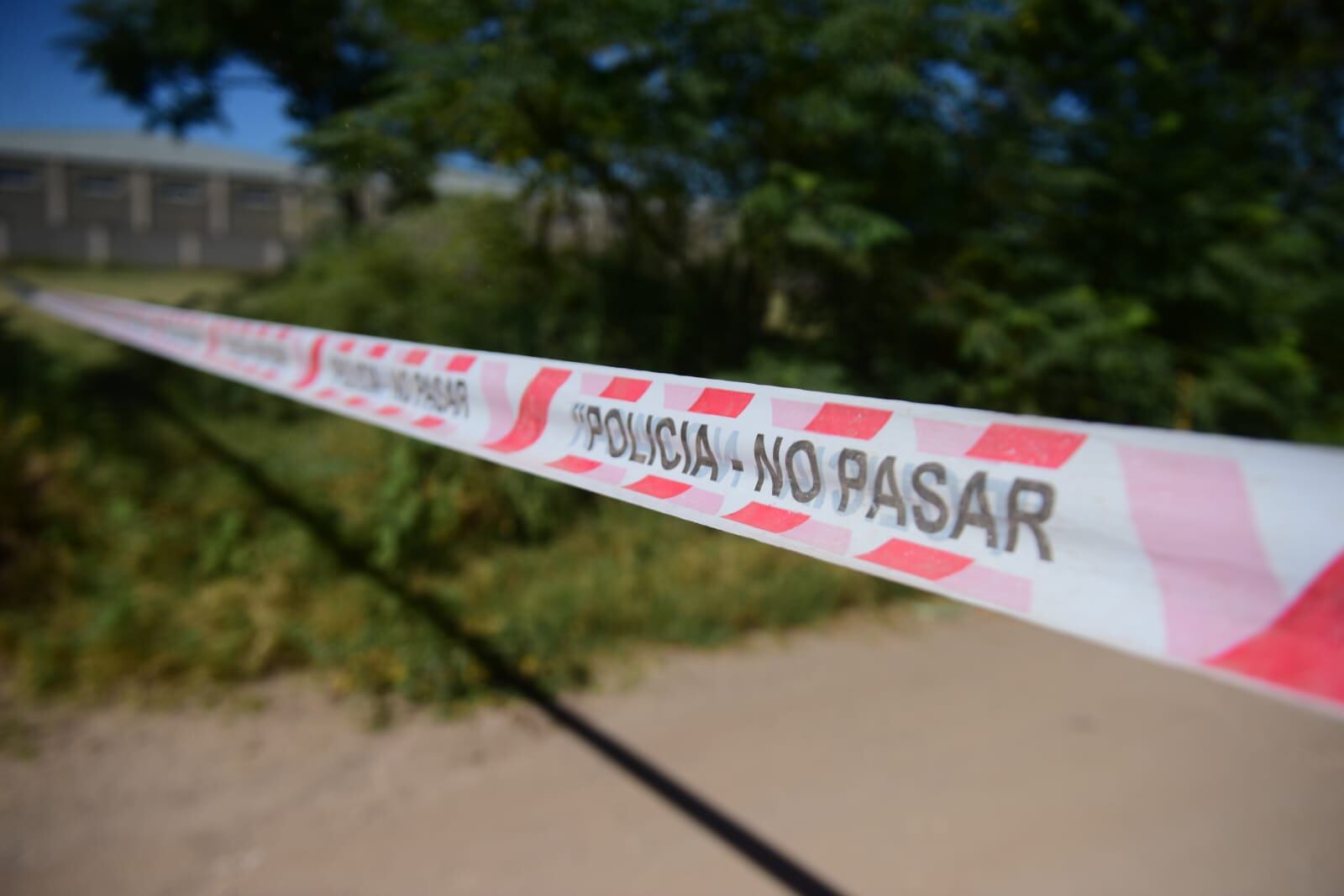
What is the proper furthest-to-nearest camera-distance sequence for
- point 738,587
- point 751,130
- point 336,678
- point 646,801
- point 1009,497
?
point 751,130
point 738,587
point 336,678
point 646,801
point 1009,497

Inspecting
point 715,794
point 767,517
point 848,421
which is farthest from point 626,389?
point 715,794

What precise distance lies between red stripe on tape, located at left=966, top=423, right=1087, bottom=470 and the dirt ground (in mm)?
2397

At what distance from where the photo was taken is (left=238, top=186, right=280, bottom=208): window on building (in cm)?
2054

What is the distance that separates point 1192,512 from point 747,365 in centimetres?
561

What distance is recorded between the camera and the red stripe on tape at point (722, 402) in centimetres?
169

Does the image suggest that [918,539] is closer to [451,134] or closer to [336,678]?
[336,678]

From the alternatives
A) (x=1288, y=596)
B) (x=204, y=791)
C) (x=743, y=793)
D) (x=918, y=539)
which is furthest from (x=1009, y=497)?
(x=204, y=791)

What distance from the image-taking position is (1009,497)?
1246 millimetres

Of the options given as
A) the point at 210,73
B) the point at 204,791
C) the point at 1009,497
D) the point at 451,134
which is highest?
the point at 210,73

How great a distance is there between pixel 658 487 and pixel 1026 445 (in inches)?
33.2

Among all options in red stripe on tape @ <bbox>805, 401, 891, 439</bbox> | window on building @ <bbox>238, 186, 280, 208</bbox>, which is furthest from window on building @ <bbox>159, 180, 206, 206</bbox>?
Result: red stripe on tape @ <bbox>805, 401, 891, 439</bbox>

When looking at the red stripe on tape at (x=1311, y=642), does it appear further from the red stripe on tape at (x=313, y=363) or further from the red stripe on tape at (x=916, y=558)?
the red stripe on tape at (x=313, y=363)

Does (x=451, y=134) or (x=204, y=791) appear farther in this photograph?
(x=451, y=134)

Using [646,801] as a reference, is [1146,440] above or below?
above
